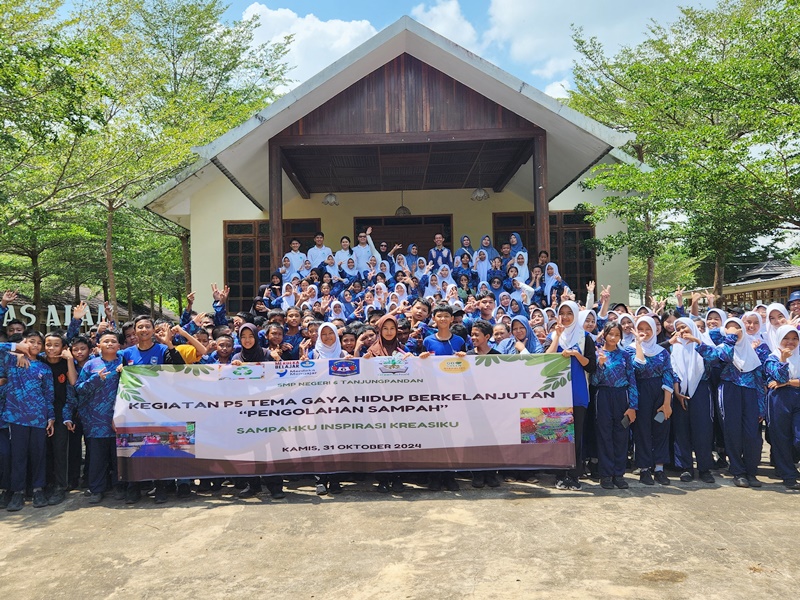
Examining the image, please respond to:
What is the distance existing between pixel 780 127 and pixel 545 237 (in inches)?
156

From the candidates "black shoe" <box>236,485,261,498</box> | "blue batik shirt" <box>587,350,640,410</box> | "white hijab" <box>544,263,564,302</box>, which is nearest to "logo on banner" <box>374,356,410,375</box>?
"black shoe" <box>236,485,261,498</box>

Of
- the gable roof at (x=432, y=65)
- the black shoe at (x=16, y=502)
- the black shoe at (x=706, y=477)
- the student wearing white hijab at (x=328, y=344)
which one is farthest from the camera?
the gable roof at (x=432, y=65)

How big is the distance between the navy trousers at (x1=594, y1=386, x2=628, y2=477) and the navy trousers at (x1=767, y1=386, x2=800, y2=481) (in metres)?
1.45

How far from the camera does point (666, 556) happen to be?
13.6 feet

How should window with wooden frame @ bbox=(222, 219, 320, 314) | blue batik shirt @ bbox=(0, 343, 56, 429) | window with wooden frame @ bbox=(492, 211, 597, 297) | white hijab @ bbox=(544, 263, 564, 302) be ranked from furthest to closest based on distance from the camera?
1. window with wooden frame @ bbox=(222, 219, 320, 314)
2. window with wooden frame @ bbox=(492, 211, 597, 297)
3. white hijab @ bbox=(544, 263, 564, 302)
4. blue batik shirt @ bbox=(0, 343, 56, 429)

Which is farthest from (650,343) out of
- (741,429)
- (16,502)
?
(16,502)

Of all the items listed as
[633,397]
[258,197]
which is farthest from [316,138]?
[633,397]

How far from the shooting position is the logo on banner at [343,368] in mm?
5871

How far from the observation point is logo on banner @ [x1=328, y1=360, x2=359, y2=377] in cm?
587

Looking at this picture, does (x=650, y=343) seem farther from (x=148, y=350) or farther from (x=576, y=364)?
(x=148, y=350)

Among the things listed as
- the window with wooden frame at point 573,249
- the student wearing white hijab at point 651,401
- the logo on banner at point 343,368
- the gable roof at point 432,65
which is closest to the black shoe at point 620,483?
the student wearing white hijab at point 651,401

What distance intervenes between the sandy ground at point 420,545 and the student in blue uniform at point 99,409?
0.90ft

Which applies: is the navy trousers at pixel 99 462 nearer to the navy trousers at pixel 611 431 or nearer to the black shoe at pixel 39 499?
the black shoe at pixel 39 499

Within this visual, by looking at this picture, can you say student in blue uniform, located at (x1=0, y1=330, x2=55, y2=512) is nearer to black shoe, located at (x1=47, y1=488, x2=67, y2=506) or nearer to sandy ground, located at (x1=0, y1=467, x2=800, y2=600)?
black shoe, located at (x1=47, y1=488, x2=67, y2=506)
